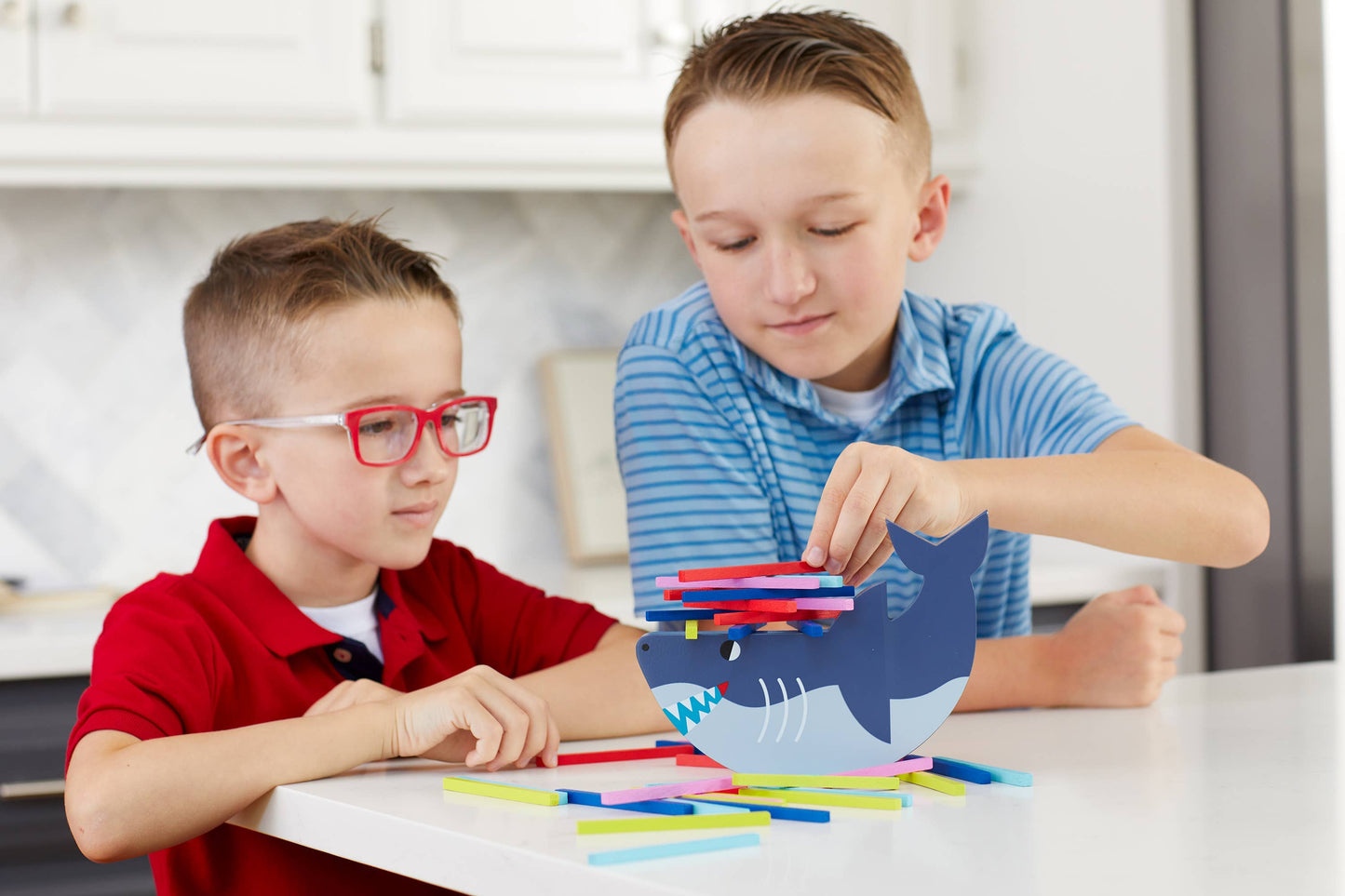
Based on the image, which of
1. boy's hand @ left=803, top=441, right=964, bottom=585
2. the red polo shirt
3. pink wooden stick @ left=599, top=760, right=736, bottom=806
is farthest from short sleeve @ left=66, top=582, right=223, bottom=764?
boy's hand @ left=803, top=441, right=964, bottom=585

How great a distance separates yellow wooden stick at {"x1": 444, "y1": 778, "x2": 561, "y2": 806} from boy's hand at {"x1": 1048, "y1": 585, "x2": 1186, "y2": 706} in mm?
479

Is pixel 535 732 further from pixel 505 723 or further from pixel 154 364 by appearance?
pixel 154 364

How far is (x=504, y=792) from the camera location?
71 centimetres

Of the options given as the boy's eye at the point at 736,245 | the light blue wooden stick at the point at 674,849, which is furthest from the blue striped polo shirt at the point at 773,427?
the light blue wooden stick at the point at 674,849

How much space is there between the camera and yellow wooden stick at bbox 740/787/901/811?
2.17 feet

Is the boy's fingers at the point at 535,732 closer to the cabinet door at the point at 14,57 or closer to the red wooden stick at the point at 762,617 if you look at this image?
the red wooden stick at the point at 762,617

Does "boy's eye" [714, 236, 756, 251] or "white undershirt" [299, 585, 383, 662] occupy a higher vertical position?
"boy's eye" [714, 236, 756, 251]

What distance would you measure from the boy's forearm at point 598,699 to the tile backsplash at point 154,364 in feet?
3.19

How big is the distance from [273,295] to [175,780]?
0.44m

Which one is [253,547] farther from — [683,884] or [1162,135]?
[1162,135]

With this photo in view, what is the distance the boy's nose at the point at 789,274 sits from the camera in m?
1.05

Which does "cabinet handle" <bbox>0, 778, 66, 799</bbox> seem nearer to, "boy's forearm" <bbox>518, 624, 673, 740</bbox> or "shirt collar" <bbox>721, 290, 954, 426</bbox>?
"boy's forearm" <bbox>518, 624, 673, 740</bbox>

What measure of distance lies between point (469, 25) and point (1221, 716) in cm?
146

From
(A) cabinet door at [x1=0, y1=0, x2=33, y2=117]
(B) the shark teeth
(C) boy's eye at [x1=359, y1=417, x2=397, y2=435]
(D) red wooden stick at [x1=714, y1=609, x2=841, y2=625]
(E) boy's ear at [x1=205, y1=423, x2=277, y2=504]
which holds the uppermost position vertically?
(A) cabinet door at [x1=0, y1=0, x2=33, y2=117]
